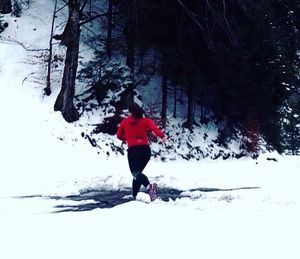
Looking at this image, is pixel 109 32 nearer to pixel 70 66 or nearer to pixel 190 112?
pixel 70 66

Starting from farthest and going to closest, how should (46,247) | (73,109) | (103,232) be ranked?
(73,109) → (103,232) → (46,247)

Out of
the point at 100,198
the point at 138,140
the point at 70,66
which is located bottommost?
the point at 100,198

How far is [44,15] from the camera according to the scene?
26.8 metres

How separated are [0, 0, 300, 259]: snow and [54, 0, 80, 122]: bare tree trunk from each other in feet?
1.74

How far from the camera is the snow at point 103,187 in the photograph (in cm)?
554

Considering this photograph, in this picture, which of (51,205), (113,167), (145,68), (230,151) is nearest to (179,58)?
(145,68)

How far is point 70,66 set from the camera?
19734 millimetres

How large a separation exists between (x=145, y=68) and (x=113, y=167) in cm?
760

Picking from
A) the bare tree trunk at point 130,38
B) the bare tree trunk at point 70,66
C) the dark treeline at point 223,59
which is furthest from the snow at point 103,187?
the bare tree trunk at point 130,38

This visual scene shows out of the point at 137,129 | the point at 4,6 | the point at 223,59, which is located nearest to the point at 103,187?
the point at 137,129

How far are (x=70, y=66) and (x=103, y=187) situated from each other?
7779 millimetres

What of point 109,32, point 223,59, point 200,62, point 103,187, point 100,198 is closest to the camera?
point 100,198

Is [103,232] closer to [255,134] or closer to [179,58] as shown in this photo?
[179,58]

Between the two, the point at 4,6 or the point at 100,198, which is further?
the point at 4,6
